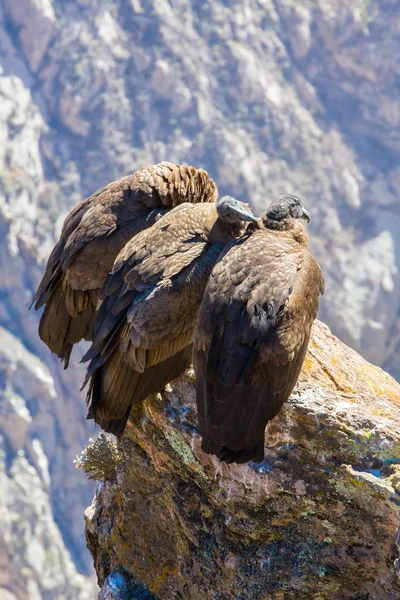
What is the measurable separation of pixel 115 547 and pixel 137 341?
211 cm

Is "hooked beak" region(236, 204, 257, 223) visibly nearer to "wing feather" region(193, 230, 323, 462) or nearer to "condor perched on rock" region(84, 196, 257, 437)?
"condor perched on rock" region(84, 196, 257, 437)

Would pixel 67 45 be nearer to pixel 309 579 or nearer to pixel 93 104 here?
pixel 93 104

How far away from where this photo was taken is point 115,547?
7574 mm

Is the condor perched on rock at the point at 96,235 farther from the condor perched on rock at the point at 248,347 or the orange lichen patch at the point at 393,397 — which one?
the orange lichen patch at the point at 393,397

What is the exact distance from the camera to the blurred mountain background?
78.9 m

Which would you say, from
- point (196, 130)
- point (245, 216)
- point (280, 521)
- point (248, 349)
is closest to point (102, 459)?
point (280, 521)

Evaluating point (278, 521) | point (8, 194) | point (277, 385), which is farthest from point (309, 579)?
point (8, 194)

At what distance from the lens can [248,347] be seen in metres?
5.96

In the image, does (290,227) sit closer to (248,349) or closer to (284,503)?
(248,349)

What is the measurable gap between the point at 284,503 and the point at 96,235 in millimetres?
3091

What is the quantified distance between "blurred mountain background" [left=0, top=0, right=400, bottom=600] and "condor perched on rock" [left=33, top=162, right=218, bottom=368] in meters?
69.2

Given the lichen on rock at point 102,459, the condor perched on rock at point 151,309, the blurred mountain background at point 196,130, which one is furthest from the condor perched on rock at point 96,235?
the blurred mountain background at point 196,130

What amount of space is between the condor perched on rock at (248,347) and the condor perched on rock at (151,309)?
528mm

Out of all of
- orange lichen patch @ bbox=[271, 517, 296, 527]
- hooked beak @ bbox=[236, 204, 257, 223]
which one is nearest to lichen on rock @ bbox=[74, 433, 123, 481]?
orange lichen patch @ bbox=[271, 517, 296, 527]
